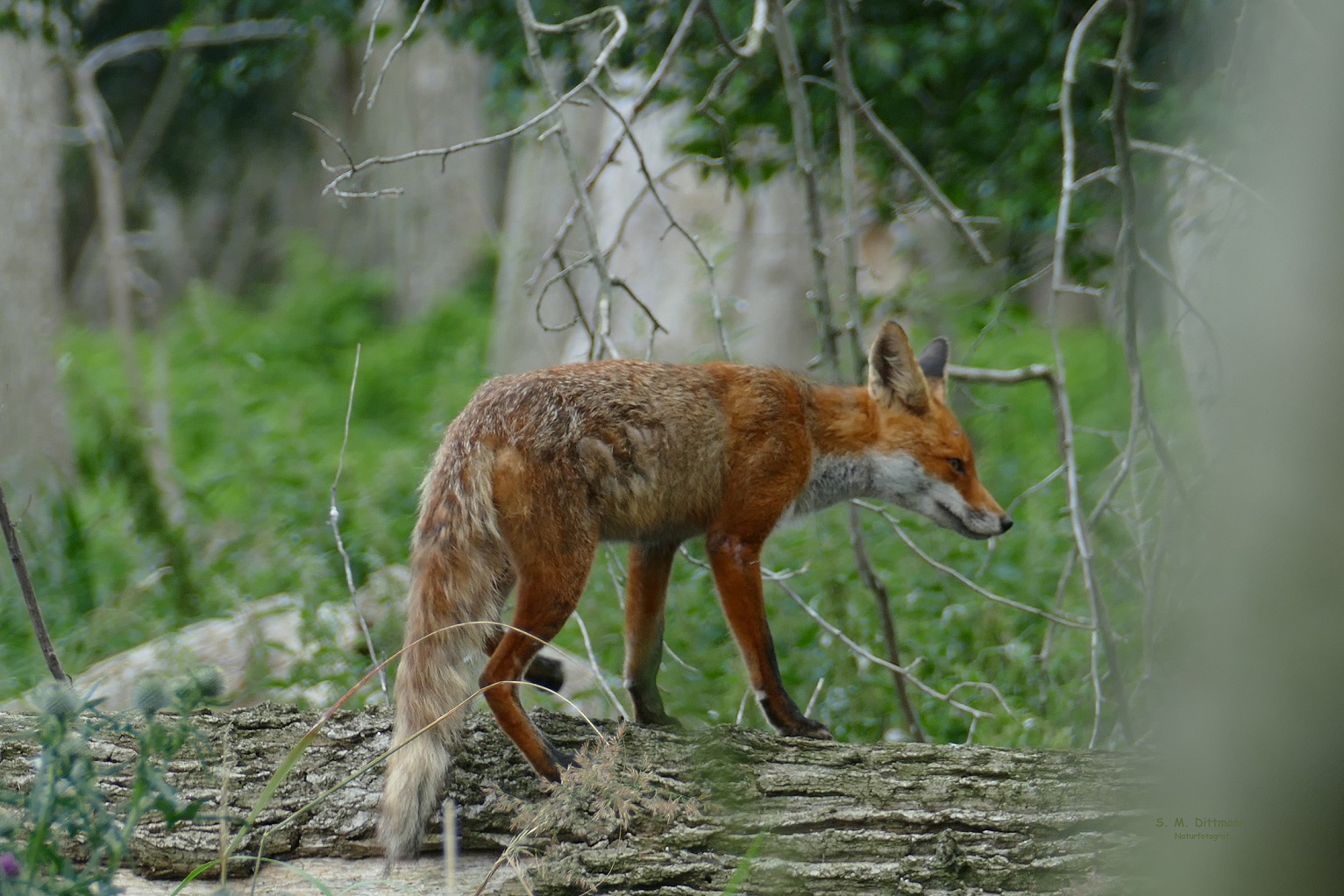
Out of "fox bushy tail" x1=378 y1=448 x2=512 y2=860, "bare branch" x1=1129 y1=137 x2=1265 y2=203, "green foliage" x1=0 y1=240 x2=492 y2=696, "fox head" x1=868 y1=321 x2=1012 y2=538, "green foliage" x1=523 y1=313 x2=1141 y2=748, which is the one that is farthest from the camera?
"green foliage" x1=0 y1=240 x2=492 y2=696

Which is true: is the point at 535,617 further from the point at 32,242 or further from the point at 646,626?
the point at 32,242

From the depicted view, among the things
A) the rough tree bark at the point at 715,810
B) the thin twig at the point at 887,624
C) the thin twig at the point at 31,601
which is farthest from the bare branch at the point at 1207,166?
the thin twig at the point at 31,601

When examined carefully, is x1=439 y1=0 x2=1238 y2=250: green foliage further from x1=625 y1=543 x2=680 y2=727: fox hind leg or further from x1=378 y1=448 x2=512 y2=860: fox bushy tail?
x1=378 y1=448 x2=512 y2=860: fox bushy tail

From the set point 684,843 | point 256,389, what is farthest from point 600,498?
point 256,389

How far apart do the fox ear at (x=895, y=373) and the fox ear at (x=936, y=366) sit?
16 centimetres

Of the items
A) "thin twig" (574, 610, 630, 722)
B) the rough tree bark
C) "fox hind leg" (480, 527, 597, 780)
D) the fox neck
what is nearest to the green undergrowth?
the fox neck

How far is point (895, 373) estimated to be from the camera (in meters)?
4.88

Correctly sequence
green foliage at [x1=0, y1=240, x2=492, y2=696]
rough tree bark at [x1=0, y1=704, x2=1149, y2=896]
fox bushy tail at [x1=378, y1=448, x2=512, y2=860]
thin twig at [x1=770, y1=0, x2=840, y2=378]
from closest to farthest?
rough tree bark at [x1=0, y1=704, x2=1149, y2=896] → fox bushy tail at [x1=378, y1=448, x2=512, y2=860] → thin twig at [x1=770, y1=0, x2=840, y2=378] → green foliage at [x1=0, y1=240, x2=492, y2=696]

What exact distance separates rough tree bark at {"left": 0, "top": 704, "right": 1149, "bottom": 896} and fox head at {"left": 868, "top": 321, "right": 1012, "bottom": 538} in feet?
4.83

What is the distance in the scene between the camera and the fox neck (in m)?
4.85

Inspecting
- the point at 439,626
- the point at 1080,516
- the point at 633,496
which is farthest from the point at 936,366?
the point at 439,626

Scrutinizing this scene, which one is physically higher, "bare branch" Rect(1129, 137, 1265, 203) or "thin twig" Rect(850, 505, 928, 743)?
"bare branch" Rect(1129, 137, 1265, 203)

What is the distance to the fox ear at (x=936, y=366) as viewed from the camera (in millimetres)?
5145

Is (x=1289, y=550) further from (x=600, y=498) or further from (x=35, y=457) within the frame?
(x=35, y=457)
